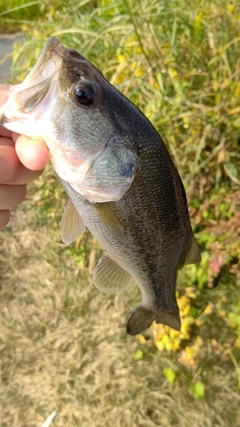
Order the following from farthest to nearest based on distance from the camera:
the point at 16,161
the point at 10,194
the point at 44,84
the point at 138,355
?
the point at 138,355 → the point at 10,194 → the point at 16,161 → the point at 44,84

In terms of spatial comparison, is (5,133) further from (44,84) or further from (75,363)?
(75,363)

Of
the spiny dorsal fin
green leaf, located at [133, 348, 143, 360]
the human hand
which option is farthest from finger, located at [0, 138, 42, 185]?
green leaf, located at [133, 348, 143, 360]

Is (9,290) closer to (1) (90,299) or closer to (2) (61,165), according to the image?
(1) (90,299)

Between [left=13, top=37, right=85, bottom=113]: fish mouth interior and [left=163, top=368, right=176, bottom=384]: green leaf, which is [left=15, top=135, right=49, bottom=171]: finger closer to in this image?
[left=13, top=37, right=85, bottom=113]: fish mouth interior

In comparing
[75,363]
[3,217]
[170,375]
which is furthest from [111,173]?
[75,363]

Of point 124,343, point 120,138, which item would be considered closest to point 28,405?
point 124,343

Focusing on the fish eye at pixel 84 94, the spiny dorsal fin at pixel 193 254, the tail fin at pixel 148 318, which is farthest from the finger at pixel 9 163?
the tail fin at pixel 148 318

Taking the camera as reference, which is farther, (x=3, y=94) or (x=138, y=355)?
(x=138, y=355)
